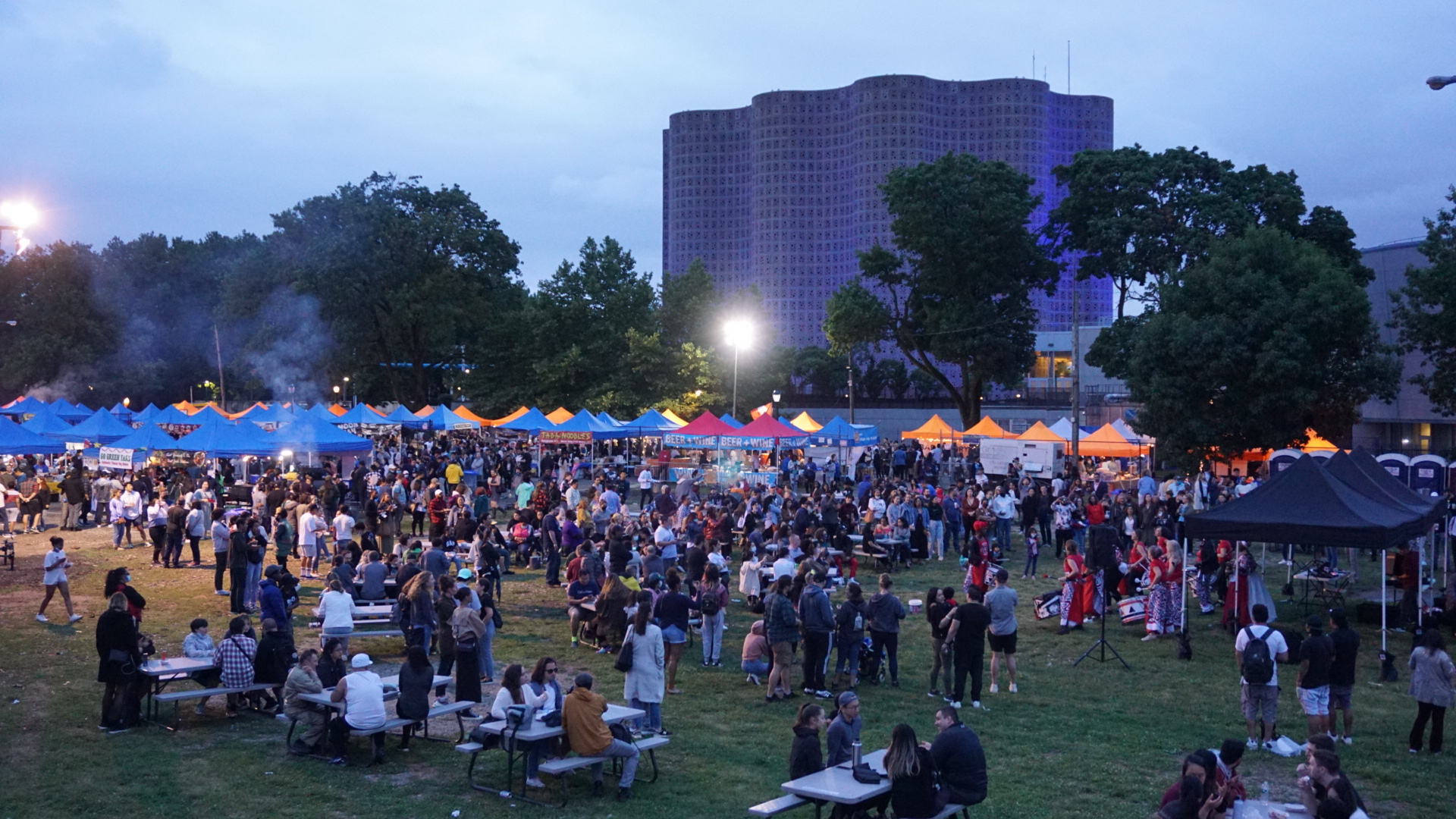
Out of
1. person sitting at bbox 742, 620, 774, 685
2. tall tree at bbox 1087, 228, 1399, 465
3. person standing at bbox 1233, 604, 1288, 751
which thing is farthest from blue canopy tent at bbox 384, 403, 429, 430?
person standing at bbox 1233, 604, 1288, 751

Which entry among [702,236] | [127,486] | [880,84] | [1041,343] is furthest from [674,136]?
[127,486]

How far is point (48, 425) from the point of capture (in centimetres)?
3209

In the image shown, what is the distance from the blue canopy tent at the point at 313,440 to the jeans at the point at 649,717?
57.9 ft

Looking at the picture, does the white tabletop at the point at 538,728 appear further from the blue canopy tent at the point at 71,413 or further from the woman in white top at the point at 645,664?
the blue canopy tent at the point at 71,413

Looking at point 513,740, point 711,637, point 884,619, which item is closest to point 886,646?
point 884,619

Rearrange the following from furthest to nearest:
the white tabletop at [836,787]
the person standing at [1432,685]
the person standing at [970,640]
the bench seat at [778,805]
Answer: the person standing at [970,640]
the person standing at [1432,685]
the bench seat at [778,805]
the white tabletop at [836,787]

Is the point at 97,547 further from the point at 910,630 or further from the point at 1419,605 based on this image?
the point at 1419,605

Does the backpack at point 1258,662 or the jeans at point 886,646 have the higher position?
the backpack at point 1258,662

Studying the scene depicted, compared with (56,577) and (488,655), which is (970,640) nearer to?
(488,655)

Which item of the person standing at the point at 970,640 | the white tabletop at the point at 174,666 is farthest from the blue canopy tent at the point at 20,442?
the person standing at the point at 970,640

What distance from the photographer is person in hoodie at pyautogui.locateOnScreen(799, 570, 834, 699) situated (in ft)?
37.4

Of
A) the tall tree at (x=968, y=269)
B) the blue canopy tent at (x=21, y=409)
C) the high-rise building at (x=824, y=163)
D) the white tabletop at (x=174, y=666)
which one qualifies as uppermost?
the high-rise building at (x=824, y=163)

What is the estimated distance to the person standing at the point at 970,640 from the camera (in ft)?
35.9

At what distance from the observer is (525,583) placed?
18.3 m
